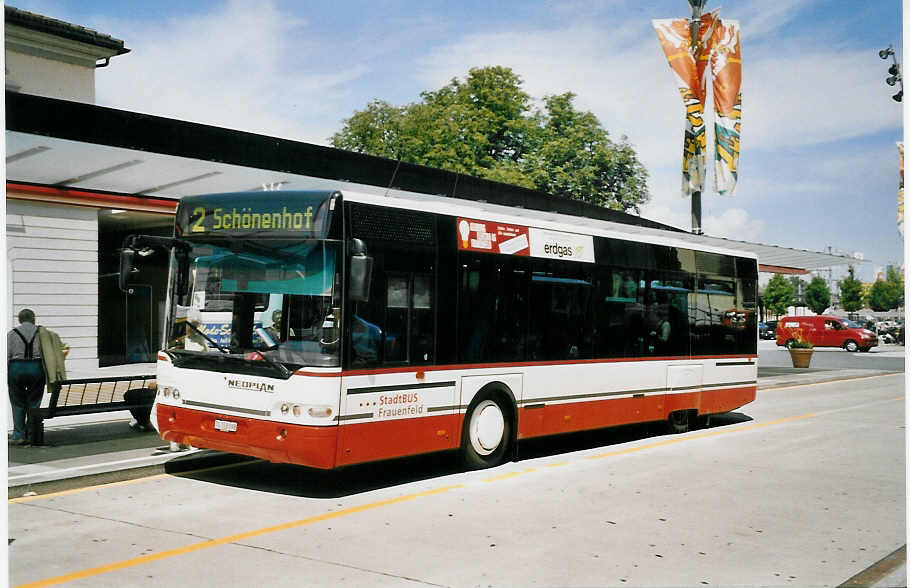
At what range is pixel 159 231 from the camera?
2678cm

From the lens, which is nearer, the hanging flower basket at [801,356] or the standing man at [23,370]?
the standing man at [23,370]

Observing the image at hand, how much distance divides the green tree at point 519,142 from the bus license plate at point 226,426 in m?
44.8

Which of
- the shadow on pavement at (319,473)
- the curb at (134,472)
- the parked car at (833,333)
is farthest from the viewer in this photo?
the parked car at (833,333)

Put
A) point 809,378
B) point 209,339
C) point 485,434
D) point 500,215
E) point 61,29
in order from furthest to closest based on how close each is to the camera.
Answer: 1. point 809,378
2. point 61,29
3. point 500,215
4. point 485,434
5. point 209,339

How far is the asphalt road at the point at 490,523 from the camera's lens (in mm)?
6305

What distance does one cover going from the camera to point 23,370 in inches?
451

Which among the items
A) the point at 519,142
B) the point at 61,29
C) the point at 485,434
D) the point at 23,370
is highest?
the point at 519,142

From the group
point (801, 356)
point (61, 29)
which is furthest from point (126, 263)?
point (801, 356)

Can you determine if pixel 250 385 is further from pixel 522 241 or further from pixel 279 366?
pixel 522 241

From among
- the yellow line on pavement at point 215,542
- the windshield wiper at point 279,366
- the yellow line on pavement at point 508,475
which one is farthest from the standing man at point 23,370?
the yellow line on pavement at point 508,475

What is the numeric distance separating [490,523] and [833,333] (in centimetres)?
5143

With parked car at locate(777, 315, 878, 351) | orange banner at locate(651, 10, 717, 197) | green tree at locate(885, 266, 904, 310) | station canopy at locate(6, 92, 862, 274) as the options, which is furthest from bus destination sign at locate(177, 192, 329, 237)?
green tree at locate(885, 266, 904, 310)

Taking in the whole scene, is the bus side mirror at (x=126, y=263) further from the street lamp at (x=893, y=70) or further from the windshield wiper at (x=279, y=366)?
the street lamp at (x=893, y=70)

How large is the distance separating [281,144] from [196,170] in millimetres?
1531
